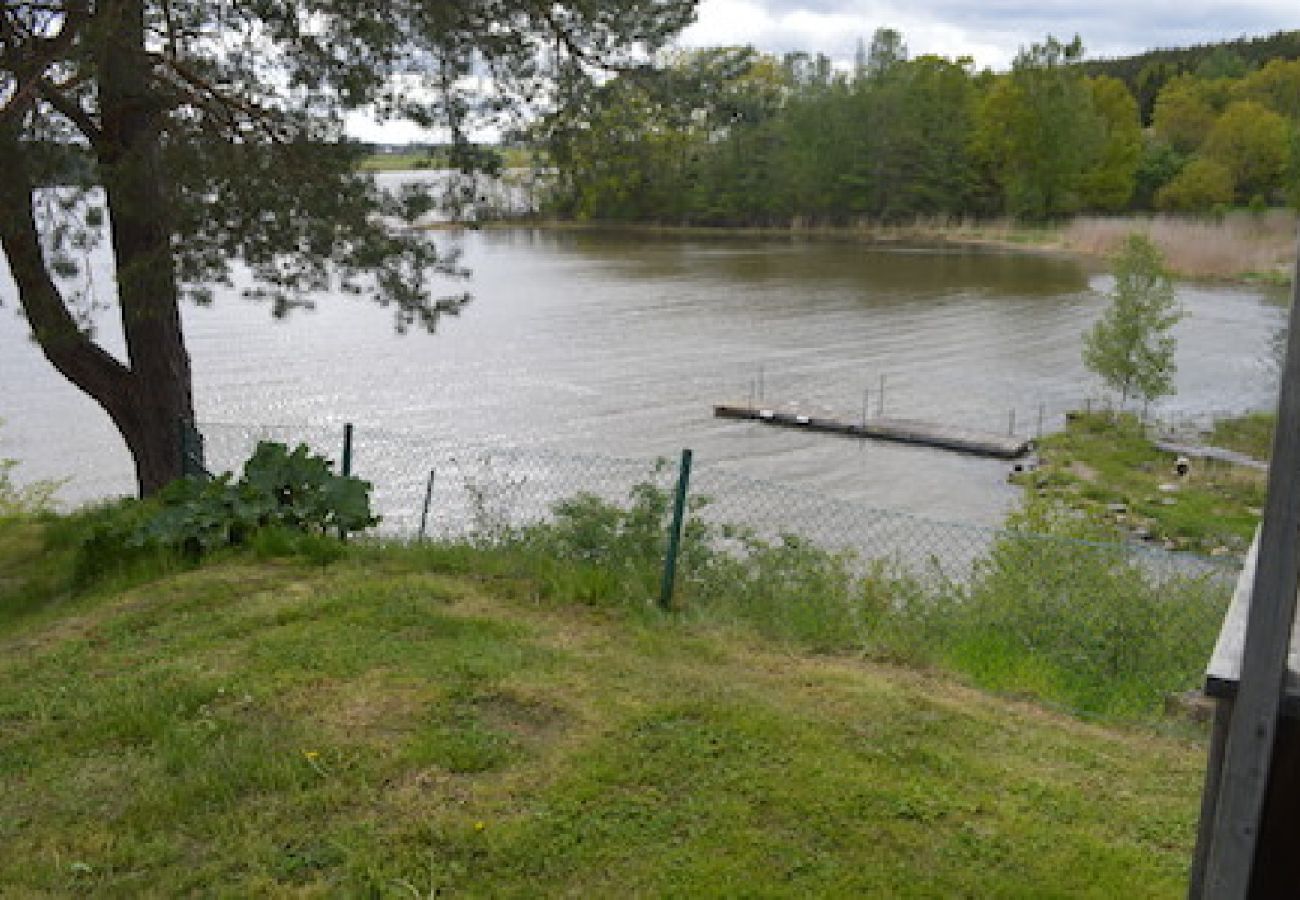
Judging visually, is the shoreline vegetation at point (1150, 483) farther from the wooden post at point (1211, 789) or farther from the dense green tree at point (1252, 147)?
the dense green tree at point (1252, 147)

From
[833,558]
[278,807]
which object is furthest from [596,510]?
[278,807]

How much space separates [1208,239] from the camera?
56531mm

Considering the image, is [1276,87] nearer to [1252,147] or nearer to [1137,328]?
[1252,147]

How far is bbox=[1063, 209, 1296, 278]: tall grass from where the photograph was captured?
52281mm

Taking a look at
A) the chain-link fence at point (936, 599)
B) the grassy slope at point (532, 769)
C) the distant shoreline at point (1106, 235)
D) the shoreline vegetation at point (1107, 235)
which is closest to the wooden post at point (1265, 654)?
the grassy slope at point (532, 769)

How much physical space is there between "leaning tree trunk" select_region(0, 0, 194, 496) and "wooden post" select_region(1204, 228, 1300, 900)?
7.07 meters

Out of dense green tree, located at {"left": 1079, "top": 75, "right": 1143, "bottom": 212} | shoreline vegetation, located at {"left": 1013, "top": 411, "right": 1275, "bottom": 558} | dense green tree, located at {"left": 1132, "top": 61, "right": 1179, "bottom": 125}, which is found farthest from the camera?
dense green tree, located at {"left": 1132, "top": 61, "right": 1179, "bottom": 125}

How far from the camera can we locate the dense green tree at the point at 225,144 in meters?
7.86

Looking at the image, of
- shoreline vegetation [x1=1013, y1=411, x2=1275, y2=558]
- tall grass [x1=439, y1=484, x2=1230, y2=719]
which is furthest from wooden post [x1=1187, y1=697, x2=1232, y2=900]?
shoreline vegetation [x1=1013, y1=411, x2=1275, y2=558]

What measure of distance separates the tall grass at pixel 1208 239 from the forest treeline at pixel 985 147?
3480 millimetres

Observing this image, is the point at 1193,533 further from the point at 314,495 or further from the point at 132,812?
the point at 132,812

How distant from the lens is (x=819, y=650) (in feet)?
19.3

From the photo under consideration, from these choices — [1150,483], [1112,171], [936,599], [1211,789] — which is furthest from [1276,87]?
[1211,789]

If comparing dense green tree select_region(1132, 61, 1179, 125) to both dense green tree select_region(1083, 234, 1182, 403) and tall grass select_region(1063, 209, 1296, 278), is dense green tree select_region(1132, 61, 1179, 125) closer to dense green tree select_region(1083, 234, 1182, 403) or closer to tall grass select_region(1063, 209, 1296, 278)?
tall grass select_region(1063, 209, 1296, 278)
